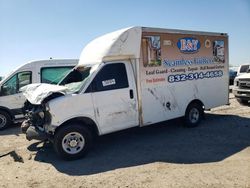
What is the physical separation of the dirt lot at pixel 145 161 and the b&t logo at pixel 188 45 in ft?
7.49

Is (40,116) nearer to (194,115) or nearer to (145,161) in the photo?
(145,161)

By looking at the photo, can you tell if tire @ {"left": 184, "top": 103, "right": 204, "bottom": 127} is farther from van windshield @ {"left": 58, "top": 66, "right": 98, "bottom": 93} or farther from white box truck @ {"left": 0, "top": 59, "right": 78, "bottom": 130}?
white box truck @ {"left": 0, "top": 59, "right": 78, "bottom": 130}

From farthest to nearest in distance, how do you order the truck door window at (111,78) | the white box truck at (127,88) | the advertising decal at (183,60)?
the advertising decal at (183,60)
the truck door window at (111,78)
the white box truck at (127,88)

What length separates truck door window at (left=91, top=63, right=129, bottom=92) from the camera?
6.60 m

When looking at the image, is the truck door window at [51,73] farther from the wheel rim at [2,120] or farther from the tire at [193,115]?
the tire at [193,115]

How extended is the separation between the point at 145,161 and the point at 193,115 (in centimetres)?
331

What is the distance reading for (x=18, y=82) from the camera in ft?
35.3

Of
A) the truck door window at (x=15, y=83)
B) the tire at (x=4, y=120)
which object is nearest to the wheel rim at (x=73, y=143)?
the tire at (x=4, y=120)

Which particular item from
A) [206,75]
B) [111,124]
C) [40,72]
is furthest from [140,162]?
[40,72]

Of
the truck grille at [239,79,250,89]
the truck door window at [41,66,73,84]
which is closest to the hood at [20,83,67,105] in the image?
the truck door window at [41,66,73,84]

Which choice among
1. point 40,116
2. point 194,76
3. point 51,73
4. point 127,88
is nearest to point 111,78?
point 127,88

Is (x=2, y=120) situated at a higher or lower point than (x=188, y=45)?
lower

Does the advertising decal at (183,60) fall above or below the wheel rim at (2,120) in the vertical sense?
above

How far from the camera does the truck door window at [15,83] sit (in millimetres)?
10586
